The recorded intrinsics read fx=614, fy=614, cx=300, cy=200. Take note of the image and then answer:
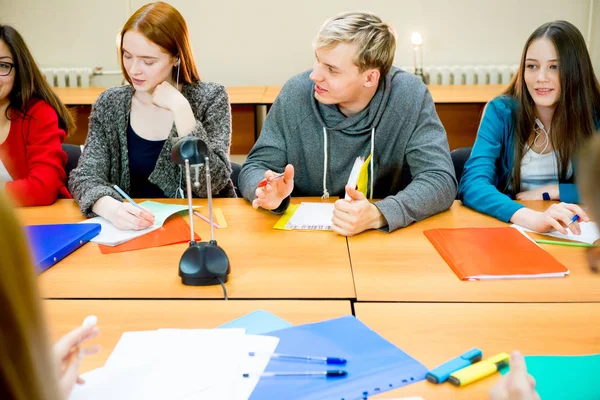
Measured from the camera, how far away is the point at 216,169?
77.7 inches

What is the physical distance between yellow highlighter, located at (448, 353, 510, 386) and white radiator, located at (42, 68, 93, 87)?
422cm

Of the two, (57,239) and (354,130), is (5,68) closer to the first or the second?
(57,239)

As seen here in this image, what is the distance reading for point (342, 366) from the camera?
101cm

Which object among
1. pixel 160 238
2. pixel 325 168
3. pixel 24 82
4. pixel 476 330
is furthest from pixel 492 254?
pixel 24 82

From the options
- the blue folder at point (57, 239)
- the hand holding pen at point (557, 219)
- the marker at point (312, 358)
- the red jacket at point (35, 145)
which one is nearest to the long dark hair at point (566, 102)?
the hand holding pen at point (557, 219)

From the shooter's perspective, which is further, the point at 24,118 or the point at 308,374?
the point at 24,118

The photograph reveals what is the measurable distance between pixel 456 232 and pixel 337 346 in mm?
664

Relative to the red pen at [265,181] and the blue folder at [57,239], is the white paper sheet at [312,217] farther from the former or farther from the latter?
the blue folder at [57,239]

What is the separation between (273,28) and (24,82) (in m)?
2.70

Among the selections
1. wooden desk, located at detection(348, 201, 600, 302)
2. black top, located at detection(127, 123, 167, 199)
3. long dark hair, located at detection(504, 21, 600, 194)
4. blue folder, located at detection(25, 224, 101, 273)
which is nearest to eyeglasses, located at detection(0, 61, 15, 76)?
black top, located at detection(127, 123, 167, 199)

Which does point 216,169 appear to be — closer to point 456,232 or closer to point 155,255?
point 155,255

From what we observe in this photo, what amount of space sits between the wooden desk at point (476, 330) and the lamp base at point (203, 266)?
0.31 m

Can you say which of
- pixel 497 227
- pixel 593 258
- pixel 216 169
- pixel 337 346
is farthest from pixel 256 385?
pixel 216 169

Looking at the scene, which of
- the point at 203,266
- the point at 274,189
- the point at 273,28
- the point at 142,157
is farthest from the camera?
the point at 273,28
